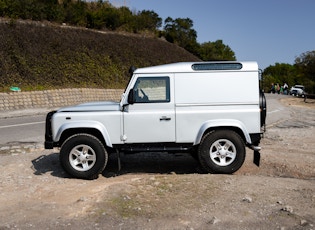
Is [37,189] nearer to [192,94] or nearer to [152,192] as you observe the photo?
[152,192]

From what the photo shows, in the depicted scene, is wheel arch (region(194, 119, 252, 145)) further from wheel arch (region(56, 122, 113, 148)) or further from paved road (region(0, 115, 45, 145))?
paved road (region(0, 115, 45, 145))

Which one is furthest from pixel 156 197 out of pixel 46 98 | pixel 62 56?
pixel 62 56

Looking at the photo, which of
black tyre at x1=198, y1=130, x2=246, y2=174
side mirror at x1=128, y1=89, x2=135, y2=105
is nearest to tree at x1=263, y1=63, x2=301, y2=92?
black tyre at x1=198, y1=130, x2=246, y2=174

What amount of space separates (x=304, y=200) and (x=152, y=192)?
216cm

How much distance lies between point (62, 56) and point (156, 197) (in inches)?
927

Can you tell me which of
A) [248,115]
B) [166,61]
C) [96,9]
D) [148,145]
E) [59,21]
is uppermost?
[96,9]

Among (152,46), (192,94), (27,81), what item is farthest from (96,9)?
(192,94)

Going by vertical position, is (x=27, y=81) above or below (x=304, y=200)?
above

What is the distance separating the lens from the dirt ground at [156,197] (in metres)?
4.65

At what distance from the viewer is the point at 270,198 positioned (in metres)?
5.42

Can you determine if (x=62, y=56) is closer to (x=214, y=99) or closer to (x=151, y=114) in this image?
(x=151, y=114)

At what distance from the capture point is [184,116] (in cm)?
690

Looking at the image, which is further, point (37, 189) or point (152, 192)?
point (37, 189)

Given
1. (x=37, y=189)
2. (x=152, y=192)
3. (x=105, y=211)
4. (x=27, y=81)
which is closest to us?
(x=105, y=211)
